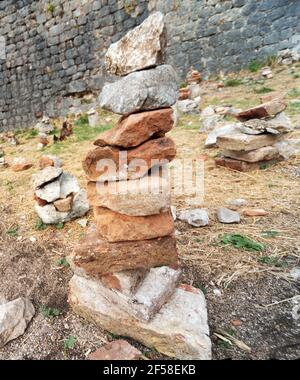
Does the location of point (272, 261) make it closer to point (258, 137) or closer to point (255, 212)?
point (255, 212)

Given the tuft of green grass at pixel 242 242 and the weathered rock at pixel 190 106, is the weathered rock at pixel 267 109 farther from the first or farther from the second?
the weathered rock at pixel 190 106

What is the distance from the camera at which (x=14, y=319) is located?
1787 millimetres

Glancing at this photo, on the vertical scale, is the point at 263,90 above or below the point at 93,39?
below

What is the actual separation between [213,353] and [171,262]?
55 cm

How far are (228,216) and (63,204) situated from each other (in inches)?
63.1

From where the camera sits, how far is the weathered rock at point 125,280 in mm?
1712

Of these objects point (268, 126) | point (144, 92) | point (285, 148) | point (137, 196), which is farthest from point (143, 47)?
point (285, 148)

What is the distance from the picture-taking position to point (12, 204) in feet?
12.0

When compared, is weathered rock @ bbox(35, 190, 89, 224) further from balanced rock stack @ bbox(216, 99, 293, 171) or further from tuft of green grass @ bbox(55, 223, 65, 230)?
balanced rock stack @ bbox(216, 99, 293, 171)

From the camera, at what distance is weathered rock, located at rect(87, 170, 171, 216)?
1.65m

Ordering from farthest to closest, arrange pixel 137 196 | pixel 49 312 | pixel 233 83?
1. pixel 233 83
2. pixel 49 312
3. pixel 137 196

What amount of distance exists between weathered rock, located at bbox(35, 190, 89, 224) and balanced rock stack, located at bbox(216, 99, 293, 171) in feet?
6.10

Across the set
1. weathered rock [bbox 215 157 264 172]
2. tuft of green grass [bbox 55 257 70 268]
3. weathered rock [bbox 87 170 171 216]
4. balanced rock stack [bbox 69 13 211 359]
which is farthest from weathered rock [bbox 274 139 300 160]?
tuft of green grass [bbox 55 257 70 268]
